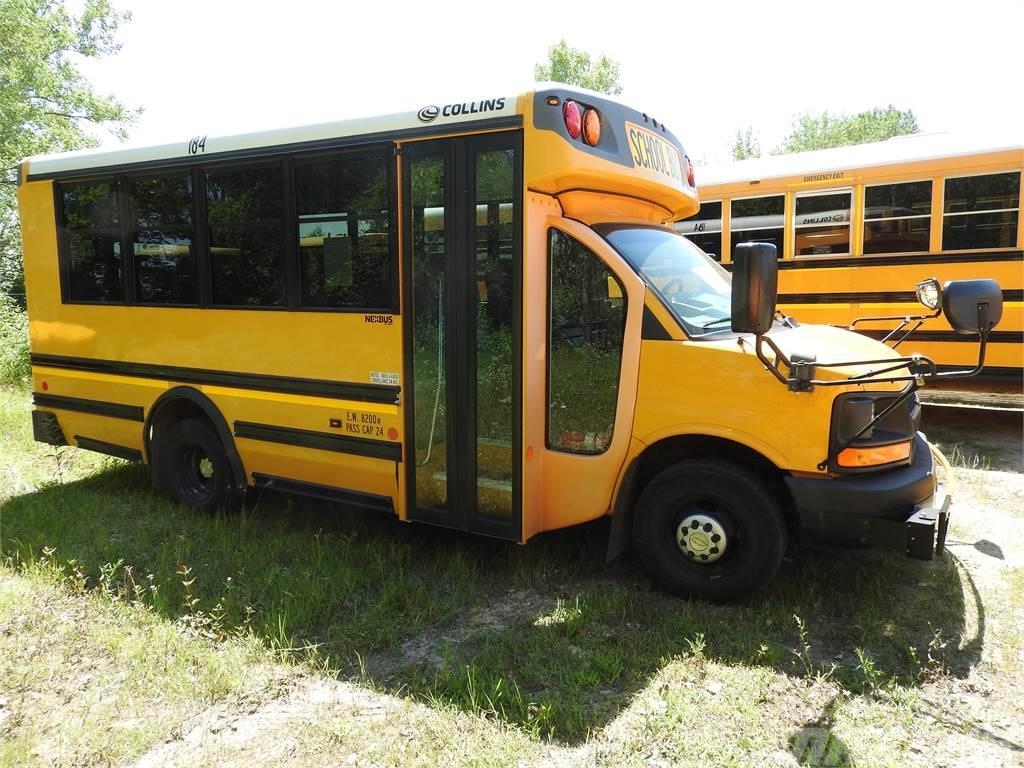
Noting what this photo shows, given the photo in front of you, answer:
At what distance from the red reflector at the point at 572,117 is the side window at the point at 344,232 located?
113 centimetres

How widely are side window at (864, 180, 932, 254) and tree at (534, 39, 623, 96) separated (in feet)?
98.7

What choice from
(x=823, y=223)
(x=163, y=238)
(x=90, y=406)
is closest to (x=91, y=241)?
(x=163, y=238)

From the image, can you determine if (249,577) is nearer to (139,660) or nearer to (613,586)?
(139,660)

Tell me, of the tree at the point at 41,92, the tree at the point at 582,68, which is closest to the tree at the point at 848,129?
the tree at the point at 582,68

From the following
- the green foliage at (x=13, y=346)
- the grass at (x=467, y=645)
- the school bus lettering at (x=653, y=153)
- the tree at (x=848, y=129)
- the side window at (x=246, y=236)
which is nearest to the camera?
the grass at (x=467, y=645)

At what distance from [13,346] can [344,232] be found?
484 inches

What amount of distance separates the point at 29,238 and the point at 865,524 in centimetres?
666

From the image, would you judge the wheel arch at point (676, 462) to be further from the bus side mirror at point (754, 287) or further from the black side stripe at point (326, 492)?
the black side stripe at point (326, 492)

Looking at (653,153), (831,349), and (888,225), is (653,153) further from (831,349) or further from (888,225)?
(888,225)

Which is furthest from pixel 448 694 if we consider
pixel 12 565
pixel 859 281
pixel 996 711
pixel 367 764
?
pixel 859 281

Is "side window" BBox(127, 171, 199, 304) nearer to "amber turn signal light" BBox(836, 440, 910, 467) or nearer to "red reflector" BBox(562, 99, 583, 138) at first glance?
"red reflector" BBox(562, 99, 583, 138)

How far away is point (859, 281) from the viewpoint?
332 inches

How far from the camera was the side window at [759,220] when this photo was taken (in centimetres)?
888

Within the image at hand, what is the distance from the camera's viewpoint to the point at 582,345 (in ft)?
14.1
